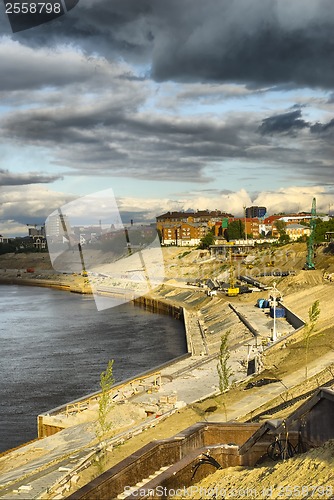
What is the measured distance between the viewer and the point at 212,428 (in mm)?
11078

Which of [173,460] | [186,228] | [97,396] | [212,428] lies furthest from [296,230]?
[173,460]

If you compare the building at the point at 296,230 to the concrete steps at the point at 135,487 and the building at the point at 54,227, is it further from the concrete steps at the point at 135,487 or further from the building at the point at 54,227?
the concrete steps at the point at 135,487

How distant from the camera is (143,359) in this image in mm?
37750

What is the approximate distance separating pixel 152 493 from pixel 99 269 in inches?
4433

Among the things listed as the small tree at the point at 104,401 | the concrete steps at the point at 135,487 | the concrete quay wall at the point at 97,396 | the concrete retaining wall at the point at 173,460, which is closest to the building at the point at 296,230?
the concrete quay wall at the point at 97,396

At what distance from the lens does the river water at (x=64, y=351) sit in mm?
26750

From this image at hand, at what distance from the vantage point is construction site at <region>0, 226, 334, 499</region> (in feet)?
27.7

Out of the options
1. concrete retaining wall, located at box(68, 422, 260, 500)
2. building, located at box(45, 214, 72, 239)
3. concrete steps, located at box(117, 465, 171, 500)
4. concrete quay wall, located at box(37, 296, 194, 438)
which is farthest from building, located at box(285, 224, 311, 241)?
concrete steps, located at box(117, 465, 171, 500)

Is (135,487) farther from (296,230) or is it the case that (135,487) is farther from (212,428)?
(296,230)

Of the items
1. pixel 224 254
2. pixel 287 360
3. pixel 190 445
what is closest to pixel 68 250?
pixel 224 254

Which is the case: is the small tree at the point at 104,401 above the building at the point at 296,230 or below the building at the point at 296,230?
above

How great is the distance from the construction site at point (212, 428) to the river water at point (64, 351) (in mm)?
2723

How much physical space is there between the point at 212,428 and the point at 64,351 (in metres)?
30.6

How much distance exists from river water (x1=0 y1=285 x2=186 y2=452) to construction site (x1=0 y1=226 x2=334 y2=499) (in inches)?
107
